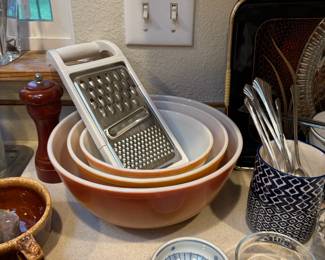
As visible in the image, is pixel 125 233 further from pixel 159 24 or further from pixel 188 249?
pixel 159 24

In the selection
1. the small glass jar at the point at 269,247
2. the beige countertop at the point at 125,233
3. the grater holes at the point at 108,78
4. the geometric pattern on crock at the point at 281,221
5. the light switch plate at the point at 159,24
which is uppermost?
the light switch plate at the point at 159,24

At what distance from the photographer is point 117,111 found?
1.78 feet

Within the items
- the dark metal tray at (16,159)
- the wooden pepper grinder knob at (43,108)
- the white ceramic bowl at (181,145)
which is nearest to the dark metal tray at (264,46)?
the white ceramic bowl at (181,145)

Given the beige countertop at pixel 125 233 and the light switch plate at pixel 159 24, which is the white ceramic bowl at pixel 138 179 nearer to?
the beige countertop at pixel 125 233

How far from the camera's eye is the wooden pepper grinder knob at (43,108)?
1.83 ft

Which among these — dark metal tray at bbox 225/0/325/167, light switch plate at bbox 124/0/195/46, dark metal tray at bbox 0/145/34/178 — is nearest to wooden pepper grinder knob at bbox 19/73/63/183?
dark metal tray at bbox 0/145/34/178

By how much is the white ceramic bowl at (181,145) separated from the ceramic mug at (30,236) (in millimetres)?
81

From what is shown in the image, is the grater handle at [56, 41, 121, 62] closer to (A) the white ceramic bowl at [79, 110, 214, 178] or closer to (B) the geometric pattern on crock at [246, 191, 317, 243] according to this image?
(A) the white ceramic bowl at [79, 110, 214, 178]

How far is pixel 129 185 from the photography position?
0.45m

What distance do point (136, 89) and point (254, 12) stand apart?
21 cm

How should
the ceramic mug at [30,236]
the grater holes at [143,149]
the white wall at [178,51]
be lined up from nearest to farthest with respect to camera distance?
1. the ceramic mug at [30,236]
2. the grater holes at [143,149]
3. the white wall at [178,51]

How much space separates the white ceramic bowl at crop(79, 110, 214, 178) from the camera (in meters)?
0.47

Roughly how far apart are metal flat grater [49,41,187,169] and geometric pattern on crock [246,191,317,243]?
0.13m

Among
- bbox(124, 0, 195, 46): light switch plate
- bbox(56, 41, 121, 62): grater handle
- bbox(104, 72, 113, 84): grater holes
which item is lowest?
bbox(104, 72, 113, 84): grater holes
